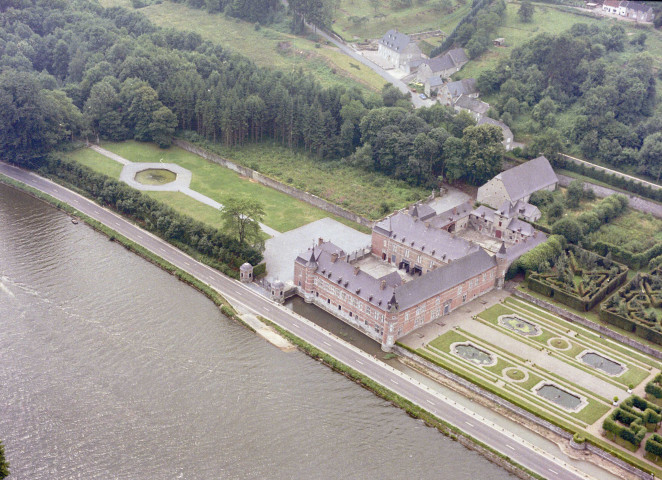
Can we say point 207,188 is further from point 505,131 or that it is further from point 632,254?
point 632,254

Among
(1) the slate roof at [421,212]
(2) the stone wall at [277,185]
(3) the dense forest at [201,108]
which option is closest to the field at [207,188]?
(2) the stone wall at [277,185]

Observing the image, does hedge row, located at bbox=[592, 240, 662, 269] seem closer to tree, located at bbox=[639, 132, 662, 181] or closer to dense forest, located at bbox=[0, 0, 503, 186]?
tree, located at bbox=[639, 132, 662, 181]

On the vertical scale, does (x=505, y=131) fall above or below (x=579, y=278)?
above

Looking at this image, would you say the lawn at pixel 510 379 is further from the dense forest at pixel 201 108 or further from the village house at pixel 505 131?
the village house at pixel 505 131

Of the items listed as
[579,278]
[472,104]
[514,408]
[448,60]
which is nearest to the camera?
[514,408]

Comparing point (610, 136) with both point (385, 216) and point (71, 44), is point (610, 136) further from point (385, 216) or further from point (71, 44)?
point (71, 44)

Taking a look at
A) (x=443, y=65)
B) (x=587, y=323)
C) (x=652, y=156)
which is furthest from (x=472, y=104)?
(x=587, y=323)

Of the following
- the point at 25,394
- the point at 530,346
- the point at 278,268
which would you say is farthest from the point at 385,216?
the point at 25,394
